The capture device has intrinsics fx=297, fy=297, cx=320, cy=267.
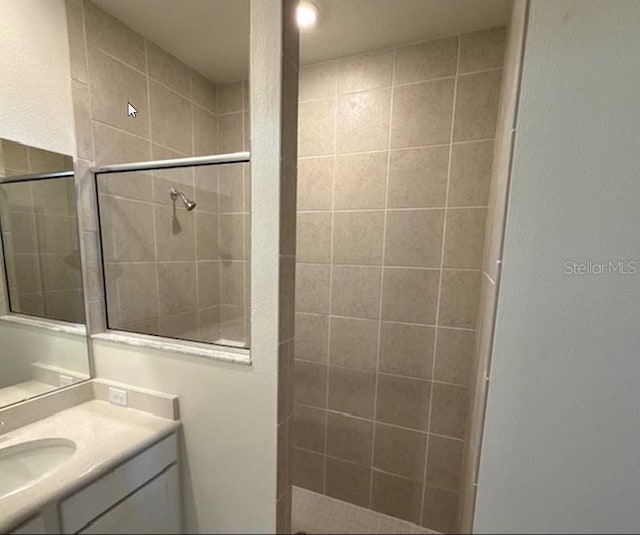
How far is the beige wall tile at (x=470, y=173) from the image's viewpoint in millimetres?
1371

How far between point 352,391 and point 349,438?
299mm

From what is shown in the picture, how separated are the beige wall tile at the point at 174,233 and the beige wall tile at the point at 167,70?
0.65 m

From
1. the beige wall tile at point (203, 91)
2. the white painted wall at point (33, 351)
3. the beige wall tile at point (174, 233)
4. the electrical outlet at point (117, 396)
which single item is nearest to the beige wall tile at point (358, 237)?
the beige wall tile at point (174, 233)

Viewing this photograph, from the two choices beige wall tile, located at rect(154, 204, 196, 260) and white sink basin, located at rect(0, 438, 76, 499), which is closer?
white sink basin, located at rect(0, 438, 76, 499)

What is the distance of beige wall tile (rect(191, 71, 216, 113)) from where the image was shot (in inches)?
67.7

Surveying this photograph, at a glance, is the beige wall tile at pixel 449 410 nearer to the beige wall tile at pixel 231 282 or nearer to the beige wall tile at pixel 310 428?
the beige wall tile at pixel 310 428

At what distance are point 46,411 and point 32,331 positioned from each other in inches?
13.0

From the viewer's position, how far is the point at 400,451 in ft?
5.46

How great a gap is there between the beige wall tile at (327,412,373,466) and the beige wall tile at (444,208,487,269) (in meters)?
1.04

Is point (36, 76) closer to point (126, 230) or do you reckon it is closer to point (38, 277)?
point (126, 230)

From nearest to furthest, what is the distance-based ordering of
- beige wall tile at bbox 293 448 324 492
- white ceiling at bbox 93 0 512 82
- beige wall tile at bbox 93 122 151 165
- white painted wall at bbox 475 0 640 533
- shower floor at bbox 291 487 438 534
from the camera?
white painted wall at bbox 475 0 640 533
white ceiling at bbox 93 0 512 82
beige wall tile at bbox 93 122 151 165
shower floor at bbox 291 487 438 534
beige wall tile at bbox 293 448 324 492

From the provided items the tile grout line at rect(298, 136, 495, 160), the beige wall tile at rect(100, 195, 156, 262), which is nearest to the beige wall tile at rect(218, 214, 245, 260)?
the beige wall tile at rect(100, 195, 156, 262)

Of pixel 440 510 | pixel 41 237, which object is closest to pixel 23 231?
pixel 41 237

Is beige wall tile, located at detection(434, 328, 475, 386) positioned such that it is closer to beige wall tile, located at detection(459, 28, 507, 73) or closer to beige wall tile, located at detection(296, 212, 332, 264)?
beige wall tile, located at detection(296, 212, 332, 264)
